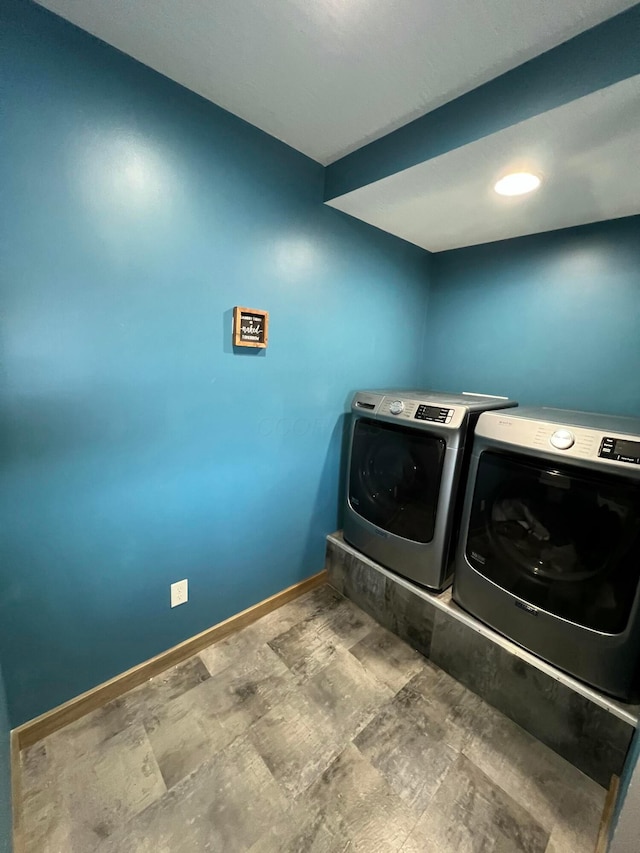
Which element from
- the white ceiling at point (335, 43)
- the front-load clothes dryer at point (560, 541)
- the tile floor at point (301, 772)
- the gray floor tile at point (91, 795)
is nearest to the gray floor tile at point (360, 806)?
the tile floor at point (301, 772)

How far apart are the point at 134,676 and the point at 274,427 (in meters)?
1.21

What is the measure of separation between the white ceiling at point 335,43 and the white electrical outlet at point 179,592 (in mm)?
1922

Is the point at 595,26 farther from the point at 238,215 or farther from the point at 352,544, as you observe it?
the point at 352,544

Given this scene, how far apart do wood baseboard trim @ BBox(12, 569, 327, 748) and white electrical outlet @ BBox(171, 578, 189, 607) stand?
215 mm

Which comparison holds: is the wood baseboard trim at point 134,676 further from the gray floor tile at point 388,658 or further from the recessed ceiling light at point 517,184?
the recessed ceiling light at point 517,184

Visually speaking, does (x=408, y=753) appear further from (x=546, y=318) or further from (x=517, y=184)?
(x=517, y=184)

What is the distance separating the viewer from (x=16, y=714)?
1156mm

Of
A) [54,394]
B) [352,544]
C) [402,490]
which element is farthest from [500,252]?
[54,394]

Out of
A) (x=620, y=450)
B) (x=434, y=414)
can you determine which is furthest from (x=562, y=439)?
(x=434, y=414)

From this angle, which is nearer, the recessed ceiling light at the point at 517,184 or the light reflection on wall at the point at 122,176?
the light reflection on wall at the point at 122,176

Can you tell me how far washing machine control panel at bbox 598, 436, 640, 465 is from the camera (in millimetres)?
1020

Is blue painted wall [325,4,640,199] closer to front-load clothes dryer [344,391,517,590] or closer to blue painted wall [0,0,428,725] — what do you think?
blue painted wall [0,0,428,725]

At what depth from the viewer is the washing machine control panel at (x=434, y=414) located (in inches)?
58.1

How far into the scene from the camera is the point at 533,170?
4.22 feet
